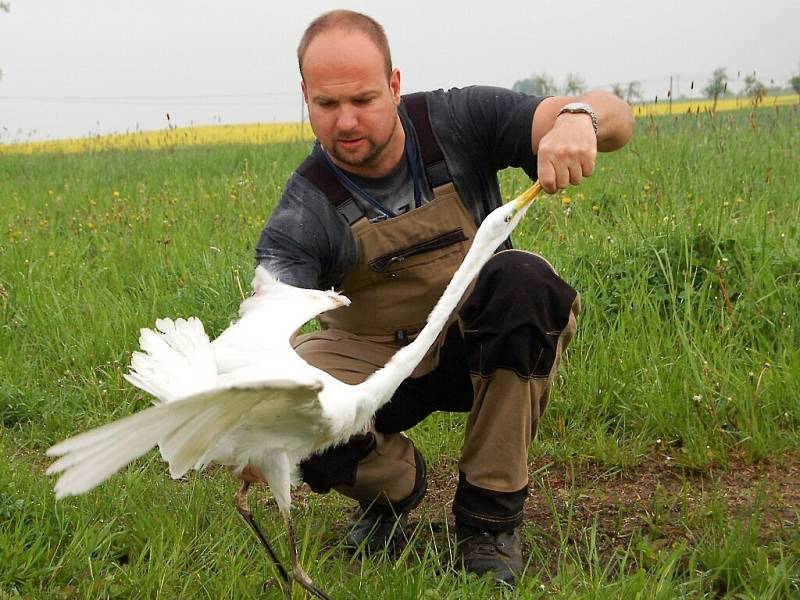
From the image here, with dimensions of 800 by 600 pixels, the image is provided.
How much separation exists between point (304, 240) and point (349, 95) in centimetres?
46

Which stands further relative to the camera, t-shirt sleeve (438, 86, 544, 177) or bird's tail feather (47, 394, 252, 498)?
t-shirt sleeve (438, 86, 544, 177)

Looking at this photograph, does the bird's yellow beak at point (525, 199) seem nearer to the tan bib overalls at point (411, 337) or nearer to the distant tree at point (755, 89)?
the tan bib overalls at point (411, 337)

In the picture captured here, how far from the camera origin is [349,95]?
2.56 meters

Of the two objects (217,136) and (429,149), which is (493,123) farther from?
(217,136)

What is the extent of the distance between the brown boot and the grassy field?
7 centimetres

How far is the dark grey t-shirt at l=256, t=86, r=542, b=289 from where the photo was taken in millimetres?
2635

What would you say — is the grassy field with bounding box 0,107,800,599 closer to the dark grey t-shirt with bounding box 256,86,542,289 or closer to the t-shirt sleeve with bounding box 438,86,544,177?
the dark grey t-shirt with bounding box 256,86,542,289

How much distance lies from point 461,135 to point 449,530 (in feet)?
4.39

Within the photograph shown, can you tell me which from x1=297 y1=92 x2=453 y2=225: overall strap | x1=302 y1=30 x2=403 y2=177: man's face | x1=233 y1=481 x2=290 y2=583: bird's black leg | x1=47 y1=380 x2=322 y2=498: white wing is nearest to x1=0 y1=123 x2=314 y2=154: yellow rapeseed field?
x1=297 y1=92 x2=453 y2=225: overall strap

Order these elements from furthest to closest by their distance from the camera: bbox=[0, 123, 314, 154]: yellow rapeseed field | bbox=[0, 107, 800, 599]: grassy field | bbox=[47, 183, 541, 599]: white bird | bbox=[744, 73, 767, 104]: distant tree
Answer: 1. bbox=[0, 123, 314, 154]: yellow rapeseed field
2. bbox=[744, 73, 767, 104]: distant tree
3. bbox=[0, 107, 800, 599]: grassy field
4. bbox=[47, 183, 541, 599]: white bird

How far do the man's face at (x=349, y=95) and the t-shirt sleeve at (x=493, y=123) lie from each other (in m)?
0.28

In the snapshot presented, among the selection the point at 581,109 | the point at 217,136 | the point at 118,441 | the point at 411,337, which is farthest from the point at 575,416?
the point at 217,136

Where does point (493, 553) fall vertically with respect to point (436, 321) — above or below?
below

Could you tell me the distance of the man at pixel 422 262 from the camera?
8.29 feet
